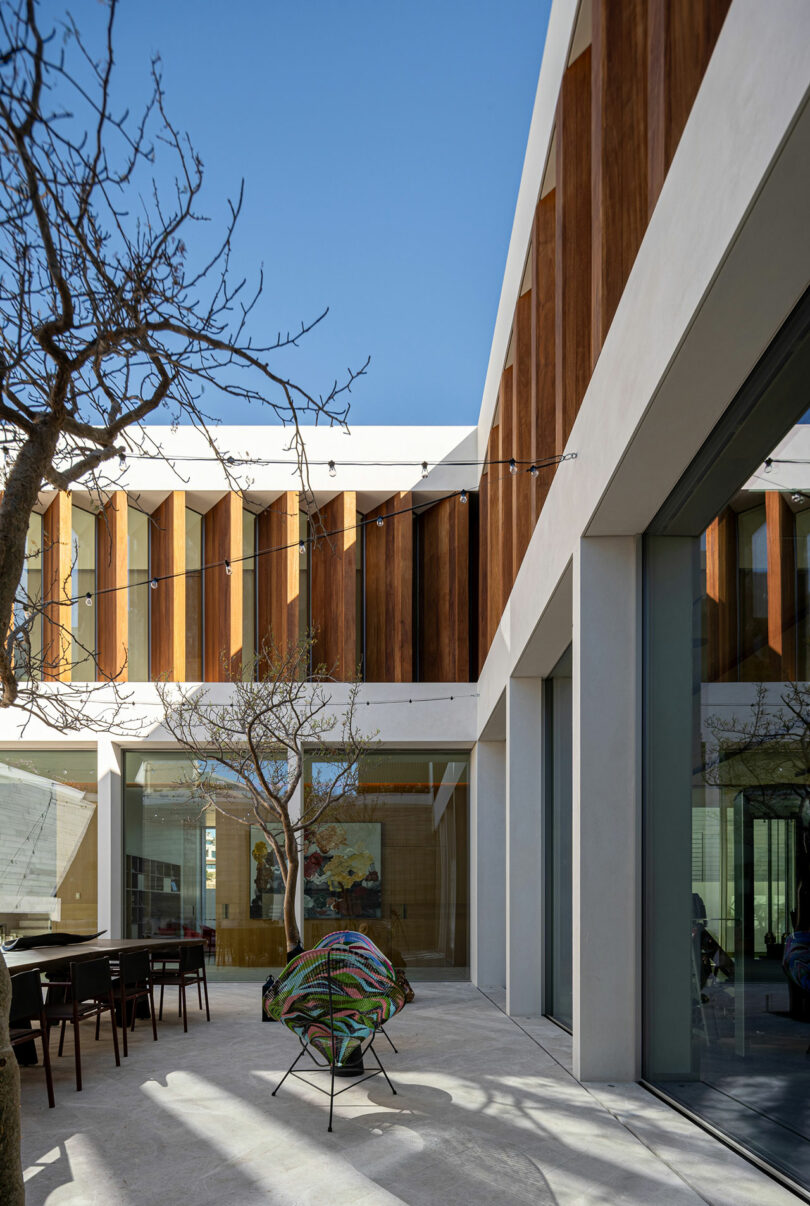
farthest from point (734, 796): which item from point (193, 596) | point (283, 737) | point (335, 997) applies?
point (193, 596)

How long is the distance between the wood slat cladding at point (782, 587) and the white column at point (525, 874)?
5.31 metres

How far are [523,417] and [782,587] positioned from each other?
5393 mm

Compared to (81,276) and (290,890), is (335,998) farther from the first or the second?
(81,276)

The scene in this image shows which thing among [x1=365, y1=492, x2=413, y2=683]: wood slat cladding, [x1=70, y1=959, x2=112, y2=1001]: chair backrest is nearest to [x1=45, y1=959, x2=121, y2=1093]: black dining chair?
[x1=70, y1=959, x2=112, y2=1001]: chair backrest

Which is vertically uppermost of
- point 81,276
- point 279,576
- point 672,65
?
point 672,65

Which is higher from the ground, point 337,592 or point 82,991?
point 337,592

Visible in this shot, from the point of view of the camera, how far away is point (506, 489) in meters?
10.7

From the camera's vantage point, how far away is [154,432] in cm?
1383

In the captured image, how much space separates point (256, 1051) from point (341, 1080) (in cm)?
148

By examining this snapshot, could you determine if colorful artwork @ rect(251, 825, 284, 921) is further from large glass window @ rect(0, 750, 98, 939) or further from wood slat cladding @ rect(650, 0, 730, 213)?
wood slat cladding @ rect(650, 0, 730, 213)

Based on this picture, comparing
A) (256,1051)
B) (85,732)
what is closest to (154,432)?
(85,732)

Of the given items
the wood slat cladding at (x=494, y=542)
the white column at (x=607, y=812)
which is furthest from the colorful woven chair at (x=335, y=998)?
the wood slat cladding at (x=494, y=542)

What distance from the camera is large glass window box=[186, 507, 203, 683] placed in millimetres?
14492

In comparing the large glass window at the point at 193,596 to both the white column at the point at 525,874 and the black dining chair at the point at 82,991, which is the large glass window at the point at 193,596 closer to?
the white column at the point at 525,874
